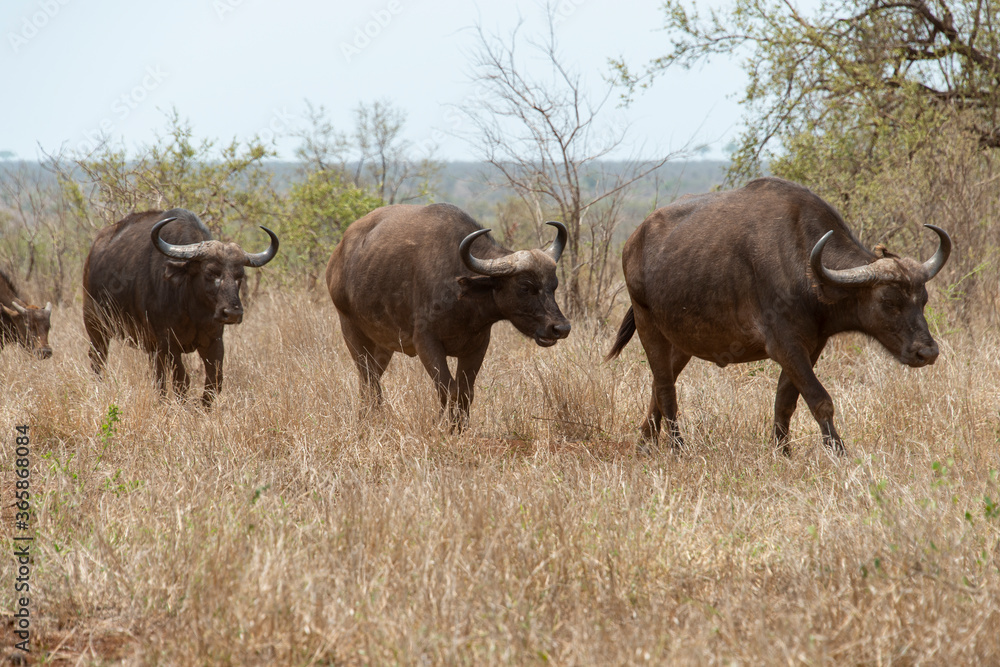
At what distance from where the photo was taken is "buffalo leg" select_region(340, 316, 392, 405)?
6745mm

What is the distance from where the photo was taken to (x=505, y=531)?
3.72 meters

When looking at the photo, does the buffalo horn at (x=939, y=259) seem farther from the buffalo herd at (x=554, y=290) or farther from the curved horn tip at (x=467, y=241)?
the curved horn tip at (x=467, y=241)

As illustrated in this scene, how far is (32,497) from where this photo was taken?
4492 mm

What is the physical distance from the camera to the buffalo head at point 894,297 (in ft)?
15.7

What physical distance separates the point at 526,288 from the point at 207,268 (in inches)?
115

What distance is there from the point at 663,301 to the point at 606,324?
14.7ft

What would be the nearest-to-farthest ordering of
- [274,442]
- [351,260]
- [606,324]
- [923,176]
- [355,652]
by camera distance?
[355,652] → [274,442] → [351,260] → [923,176] → [606,324]

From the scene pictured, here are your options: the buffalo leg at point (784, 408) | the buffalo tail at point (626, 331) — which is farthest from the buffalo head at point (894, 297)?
the buffalo tail at point (626, 331)

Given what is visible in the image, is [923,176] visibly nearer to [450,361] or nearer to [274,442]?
[450,361]

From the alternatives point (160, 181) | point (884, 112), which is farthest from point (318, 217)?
point (884, 112)

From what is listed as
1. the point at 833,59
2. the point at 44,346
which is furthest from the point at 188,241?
the point at 833,59

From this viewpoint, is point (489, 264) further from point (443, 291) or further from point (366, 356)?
point (366, 356)

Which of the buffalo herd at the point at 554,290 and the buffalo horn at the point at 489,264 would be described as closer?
the buffalo herd at the point at 554,290

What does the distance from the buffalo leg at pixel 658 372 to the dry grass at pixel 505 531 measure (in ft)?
0.82
